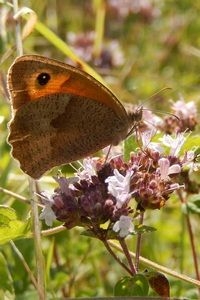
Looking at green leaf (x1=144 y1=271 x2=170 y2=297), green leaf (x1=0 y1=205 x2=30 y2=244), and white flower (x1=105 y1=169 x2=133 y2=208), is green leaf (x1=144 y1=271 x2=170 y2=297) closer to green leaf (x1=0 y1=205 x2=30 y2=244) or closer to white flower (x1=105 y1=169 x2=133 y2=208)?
white flower (x1=105 y1=169 x2=133 y2=208)

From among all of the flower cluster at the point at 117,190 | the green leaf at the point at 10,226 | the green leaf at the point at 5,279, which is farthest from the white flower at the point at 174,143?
the green leaf at the point at 5,279

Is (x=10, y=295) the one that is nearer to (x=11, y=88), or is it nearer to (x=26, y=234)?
(x=26, y=234)

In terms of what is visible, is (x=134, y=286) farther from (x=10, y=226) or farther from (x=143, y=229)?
(x=10, y=226)

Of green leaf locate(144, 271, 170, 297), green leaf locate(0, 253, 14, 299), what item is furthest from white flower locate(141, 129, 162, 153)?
green leaf locate(0, 253, 14, 299)

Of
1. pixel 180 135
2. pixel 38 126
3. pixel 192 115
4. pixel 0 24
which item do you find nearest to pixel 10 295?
pixel 38 126

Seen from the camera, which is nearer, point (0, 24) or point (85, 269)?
point (85, 269)

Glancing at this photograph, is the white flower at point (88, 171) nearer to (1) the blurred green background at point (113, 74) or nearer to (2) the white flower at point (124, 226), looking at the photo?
(2) the white flower at point (124, 226)
